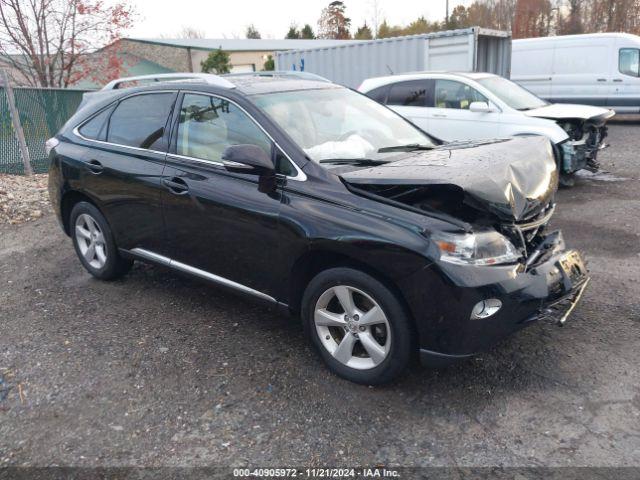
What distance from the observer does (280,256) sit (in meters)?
3.37

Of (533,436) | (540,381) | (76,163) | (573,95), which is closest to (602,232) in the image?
(540,381)

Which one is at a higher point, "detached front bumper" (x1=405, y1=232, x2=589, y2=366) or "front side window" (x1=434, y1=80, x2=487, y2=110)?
"front side window" (x1=434, y1=80, x2=487, y2=110)

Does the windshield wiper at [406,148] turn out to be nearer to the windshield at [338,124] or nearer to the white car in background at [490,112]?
the windshield at [338,124]

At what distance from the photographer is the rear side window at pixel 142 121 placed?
4.16m

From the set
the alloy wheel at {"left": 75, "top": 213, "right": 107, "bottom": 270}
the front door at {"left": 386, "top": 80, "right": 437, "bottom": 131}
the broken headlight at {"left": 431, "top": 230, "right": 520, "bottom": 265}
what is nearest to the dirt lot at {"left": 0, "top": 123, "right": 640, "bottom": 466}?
the alloy wheel at {"left": 75, "top": 213, "right": 107, "bottom": 270}

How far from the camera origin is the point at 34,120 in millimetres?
10039

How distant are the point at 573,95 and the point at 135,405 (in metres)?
16.2

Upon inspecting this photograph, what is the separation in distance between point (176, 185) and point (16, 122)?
726 centimetres

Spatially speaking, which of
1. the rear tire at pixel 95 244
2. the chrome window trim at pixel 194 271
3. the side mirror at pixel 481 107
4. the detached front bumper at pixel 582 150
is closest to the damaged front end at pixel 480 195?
the chrome window trim at pixel 194 271

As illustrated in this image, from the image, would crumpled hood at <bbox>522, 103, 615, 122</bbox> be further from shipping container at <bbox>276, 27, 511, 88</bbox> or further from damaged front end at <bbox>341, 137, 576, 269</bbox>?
damaged front end at <bbox>341, 137, 576, 269</bbox>

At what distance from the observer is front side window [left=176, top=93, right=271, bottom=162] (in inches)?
142

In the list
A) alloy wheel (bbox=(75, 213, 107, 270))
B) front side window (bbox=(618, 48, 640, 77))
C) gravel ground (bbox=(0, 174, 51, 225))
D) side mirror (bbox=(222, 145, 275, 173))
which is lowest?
gravel ground (bbox=(0, 174, 51, 225))

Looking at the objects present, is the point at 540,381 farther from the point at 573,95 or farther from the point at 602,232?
the point at 573,95

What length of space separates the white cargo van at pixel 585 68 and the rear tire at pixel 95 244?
590 inches
